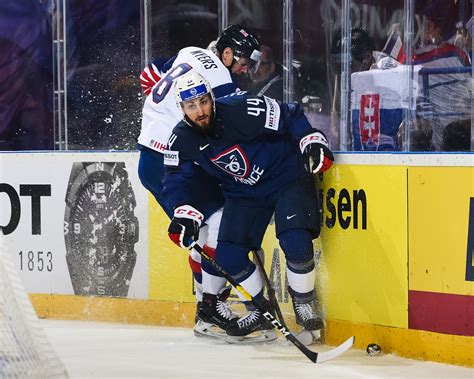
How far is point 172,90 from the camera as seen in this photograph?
5137 mm

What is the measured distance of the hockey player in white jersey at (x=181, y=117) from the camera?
4992 millimetres

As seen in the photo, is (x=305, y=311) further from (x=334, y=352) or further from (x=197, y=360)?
(x=197, y=360)

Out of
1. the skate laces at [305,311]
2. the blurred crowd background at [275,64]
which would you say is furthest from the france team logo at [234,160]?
the blurred crowd background at [275,64]

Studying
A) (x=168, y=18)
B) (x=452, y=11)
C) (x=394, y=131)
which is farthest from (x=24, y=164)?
(x=452, y=11)

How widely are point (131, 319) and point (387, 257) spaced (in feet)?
5.03

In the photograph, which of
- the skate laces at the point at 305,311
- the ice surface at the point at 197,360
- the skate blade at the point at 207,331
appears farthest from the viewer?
the skate blade at the point at 207,331

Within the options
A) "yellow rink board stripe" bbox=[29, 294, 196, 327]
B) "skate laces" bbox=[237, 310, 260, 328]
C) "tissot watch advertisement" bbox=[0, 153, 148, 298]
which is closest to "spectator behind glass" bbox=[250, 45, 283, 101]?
"tissot watch advertisement" bbox=[0, 153, 148, 298]

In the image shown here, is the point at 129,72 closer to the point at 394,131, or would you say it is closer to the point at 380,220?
the point at 394,131

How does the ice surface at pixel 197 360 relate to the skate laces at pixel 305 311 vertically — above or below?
below

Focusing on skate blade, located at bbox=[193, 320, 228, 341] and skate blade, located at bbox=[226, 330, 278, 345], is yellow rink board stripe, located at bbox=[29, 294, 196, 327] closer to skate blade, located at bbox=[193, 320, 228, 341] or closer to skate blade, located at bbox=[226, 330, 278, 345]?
skate blade, located at bbox=[193, 320, 228, 341]

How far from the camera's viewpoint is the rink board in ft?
13.8

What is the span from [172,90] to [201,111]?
54 cm

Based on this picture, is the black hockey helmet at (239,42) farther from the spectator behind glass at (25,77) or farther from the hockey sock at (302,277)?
the spectator behind glass at (25,77)

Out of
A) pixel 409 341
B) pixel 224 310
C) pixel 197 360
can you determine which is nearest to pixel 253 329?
pixel 224 310
